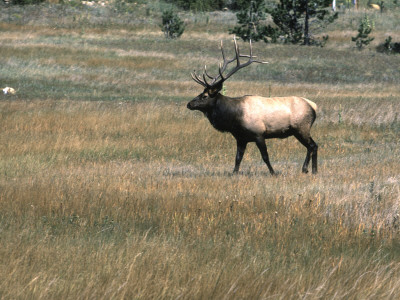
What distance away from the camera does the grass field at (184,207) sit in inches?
193

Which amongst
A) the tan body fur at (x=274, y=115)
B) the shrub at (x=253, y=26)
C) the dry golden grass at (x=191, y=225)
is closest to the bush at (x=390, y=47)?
the shrub at (x=253, y=26)

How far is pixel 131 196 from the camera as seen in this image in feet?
26.8

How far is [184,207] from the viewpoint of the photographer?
764 cm

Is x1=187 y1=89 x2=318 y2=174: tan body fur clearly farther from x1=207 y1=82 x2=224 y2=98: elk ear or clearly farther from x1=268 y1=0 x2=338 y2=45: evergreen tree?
x1=268 y1=0 x2=338 y2=45: evergreen tree

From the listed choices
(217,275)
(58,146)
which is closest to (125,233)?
(217,275)

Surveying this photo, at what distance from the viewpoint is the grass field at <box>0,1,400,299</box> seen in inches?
193

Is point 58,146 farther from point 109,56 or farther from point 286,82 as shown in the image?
point 109,56

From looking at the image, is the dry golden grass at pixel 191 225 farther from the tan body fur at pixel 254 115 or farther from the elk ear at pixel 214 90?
the elk ear at pixel 214 90

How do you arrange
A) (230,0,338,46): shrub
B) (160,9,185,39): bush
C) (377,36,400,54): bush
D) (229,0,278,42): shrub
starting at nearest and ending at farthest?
(230,0,338,46): shrub
(377,36,400,54): bush
(229,0,278,42): shrub
(160,9,185,39): bush

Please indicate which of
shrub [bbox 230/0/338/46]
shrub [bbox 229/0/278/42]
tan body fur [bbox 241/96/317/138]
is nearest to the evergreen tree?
shrub [bbox 230/0/338/46]

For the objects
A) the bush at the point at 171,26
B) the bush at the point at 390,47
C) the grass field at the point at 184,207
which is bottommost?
the bush at the point at 390,47

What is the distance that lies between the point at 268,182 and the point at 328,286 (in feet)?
16.1

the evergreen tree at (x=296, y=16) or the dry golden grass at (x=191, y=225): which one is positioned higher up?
the dry golden grass at (x=191, y=225)

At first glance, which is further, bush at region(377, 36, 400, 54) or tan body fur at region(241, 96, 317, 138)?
bush at region(377, 36, 400, 54)
